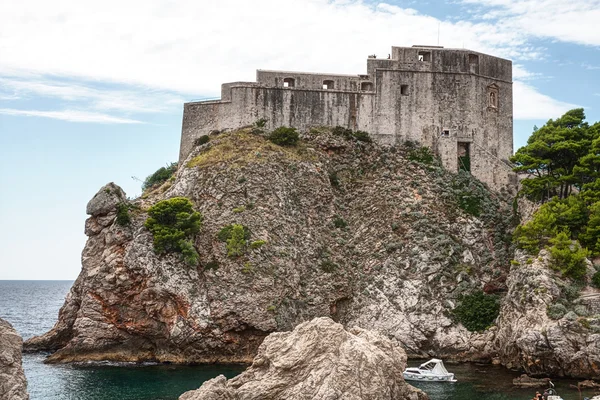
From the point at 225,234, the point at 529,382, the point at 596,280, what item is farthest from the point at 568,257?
the point at 225,234

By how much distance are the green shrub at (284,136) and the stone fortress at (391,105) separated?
5.51 ft

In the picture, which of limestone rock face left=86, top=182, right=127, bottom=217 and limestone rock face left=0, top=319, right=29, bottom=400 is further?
limestone rock face left=86, top=182, right=127, bottom=217

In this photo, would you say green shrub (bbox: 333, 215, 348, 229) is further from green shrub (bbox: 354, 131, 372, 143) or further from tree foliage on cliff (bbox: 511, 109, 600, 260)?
tree foliage on cliff (bbox: 511, 109, 600, 260)

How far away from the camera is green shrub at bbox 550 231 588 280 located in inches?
1645

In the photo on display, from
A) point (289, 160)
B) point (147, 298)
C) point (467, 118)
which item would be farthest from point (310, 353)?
point (467, 118)

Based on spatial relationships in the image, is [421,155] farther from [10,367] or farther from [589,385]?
[10,367]

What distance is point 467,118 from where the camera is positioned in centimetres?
5838

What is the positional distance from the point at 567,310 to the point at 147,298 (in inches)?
1038

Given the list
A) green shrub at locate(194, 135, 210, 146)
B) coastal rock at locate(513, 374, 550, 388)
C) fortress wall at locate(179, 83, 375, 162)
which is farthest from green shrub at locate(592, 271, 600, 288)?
green shrub at locate(194, 135, 210, 146)

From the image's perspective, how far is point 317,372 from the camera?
1070 inches

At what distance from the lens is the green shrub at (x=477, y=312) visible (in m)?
46.7

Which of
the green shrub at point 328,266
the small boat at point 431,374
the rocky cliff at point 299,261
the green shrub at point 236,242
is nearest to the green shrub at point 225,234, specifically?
the green shrub at point 236,242

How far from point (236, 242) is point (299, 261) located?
5007 mm

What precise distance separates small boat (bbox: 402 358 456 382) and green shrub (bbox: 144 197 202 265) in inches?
637
